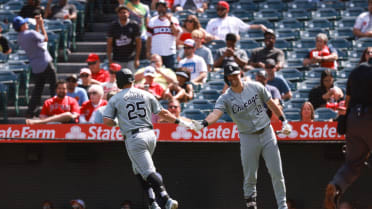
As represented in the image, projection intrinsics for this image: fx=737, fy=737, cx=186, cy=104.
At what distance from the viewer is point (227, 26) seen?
1370cm

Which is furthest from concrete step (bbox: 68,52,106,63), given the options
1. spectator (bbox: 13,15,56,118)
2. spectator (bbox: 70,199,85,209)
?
A: spectator (bbox: 70,199,85,209)

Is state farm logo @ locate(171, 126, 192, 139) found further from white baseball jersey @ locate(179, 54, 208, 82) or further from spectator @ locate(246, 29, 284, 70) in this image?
spectator @ locate(246, 29, 284, 70)

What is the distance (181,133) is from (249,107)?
199 cm

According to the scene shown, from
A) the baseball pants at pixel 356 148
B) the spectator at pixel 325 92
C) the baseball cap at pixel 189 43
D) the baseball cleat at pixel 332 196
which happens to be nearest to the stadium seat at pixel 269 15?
the baseball cap at pixel 189 43

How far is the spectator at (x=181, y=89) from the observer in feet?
38.1

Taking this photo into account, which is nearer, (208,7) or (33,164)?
(33,164)

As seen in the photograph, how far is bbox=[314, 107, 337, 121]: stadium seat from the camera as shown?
35.1 feet

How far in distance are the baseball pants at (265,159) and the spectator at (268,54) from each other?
4.16 meters

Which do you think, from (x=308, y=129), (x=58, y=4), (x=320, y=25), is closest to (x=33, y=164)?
(x=308, y=129)

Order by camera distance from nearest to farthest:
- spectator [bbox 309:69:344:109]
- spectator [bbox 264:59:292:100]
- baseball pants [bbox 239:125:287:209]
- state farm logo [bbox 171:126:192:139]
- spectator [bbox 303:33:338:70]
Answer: baseball pants [bbox 239:125:287:209] → state farm logo [bbox 171:126:192:139] → spectator [bbox 309:69:344:109] → spectator [bbox 264:59:292:100] → spectator [bbox 303:33:338:70]

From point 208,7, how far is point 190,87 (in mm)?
3802

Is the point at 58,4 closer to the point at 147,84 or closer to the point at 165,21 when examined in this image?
the point at 165,21

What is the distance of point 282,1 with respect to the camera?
14945 millimetres

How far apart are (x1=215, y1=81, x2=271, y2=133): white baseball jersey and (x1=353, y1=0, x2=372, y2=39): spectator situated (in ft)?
17.3
